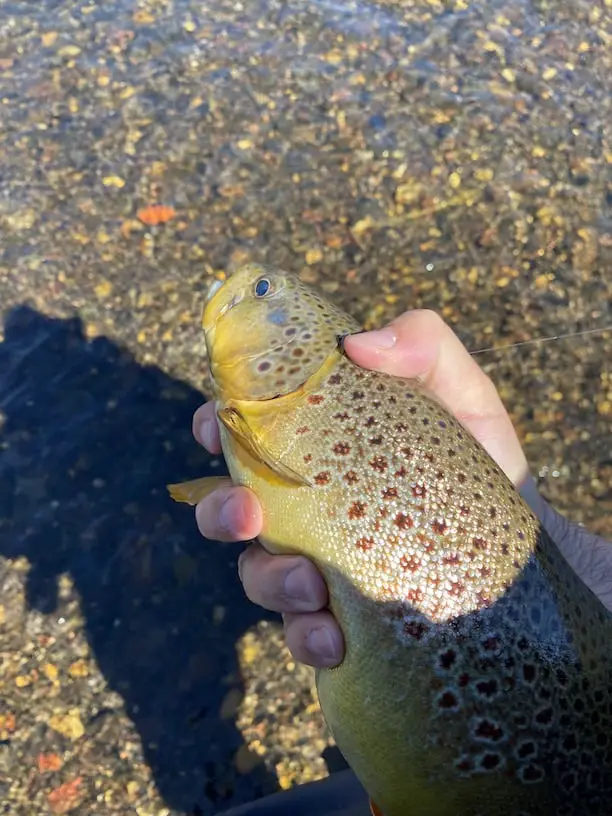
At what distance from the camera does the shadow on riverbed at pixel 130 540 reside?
4.30 meters


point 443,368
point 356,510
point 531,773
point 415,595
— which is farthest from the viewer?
point 443,368

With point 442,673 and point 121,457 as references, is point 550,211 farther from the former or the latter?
point 442,673

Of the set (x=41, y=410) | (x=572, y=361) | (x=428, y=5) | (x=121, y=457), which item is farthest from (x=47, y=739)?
(x=428, y=5)

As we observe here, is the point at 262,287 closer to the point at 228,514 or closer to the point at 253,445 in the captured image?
the point at 253,445

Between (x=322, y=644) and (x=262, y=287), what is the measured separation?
1685mm

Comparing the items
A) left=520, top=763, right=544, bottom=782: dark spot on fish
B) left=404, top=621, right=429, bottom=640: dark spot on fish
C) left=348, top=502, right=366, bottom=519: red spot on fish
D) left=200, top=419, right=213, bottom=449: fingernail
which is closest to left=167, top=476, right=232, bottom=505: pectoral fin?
left=200, top=419, right=213, bottom=449: fingernail

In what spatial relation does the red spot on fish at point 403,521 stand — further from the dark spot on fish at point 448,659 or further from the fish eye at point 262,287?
the fish eye at point 262,287

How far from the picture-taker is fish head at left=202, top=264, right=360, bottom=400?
3270 mm

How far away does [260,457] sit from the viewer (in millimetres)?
2969

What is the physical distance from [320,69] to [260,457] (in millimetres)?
6160

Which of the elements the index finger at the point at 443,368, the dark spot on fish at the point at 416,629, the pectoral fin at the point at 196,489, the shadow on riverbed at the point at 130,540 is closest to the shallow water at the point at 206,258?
the shadow on riverbed at the point at 130,540

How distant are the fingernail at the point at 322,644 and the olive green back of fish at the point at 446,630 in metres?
0.06

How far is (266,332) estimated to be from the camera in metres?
3.44

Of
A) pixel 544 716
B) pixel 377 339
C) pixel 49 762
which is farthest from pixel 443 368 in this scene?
pixel 49 762
